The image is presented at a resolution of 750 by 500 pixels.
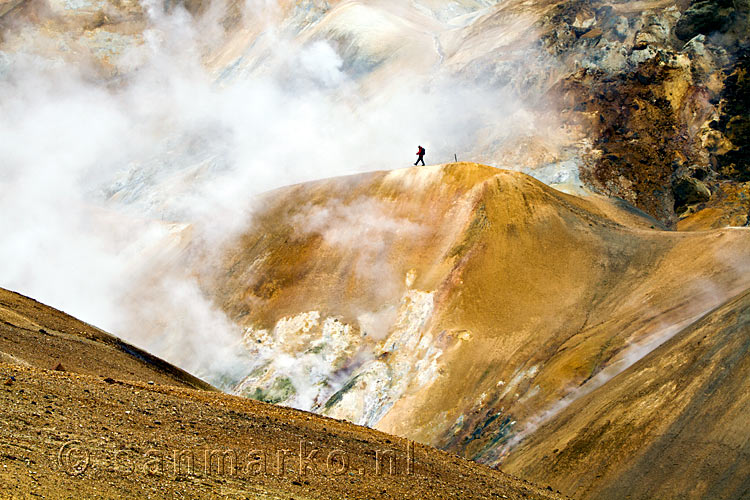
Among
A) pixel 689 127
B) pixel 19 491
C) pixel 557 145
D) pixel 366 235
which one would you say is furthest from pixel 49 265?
pixel 19 491

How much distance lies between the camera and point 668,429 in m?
19.5

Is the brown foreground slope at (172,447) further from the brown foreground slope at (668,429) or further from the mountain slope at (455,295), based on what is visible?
the mountain slope at (455,295)

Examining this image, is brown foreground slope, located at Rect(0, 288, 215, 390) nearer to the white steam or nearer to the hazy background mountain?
the hazy background mountain

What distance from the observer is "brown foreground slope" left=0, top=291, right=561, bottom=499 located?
998 cm

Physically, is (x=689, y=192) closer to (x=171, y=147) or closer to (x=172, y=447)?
(x=172, y=447)

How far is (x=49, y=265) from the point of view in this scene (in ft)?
188

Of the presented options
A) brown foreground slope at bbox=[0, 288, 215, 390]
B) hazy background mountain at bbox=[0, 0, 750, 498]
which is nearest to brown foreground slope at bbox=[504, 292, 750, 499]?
hazy background mountain at bbox=[0, 0, 750, 498]

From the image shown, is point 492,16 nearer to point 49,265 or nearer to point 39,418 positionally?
point 49,265

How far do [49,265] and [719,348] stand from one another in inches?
2020
